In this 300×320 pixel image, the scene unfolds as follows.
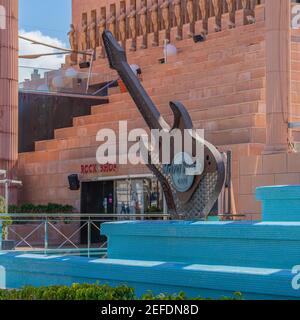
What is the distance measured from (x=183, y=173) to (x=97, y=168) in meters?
14.6

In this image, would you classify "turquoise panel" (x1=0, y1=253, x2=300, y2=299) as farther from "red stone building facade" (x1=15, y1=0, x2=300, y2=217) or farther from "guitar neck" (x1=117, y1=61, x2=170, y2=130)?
"red stone building facade" (x1=15, y1=0, x2=300, y2=217)

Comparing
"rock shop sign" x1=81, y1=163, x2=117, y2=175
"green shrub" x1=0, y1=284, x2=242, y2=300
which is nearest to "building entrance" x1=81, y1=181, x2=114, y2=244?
"rock shop sign" x1=81, y1=163, x2=117, y2=175

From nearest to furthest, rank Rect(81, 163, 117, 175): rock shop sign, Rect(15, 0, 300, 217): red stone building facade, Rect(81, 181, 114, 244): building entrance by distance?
Rect(15, 0, 300, 217): red stone building facade
Rect(81, 163, 117, 175): rock shop sign
Rect(81, 181, 114, 244): building entrance

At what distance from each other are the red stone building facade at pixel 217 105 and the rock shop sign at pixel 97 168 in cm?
4

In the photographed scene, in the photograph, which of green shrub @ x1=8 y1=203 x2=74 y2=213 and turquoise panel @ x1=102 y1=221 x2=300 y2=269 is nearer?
turquoise panel @ x1=102 y1=221 x2=300 y2=269

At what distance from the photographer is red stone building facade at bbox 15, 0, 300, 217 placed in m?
23.0

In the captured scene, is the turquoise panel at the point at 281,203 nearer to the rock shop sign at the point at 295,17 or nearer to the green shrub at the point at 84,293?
the green shrub at the point at 84,293

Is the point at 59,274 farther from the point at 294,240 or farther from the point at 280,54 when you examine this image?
the point at 280,54

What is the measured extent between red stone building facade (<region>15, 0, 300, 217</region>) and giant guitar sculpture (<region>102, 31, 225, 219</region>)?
638 cm

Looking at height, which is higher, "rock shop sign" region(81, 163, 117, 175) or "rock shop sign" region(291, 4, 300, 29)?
"rock shop sign" region(291, 4, 300, 29)

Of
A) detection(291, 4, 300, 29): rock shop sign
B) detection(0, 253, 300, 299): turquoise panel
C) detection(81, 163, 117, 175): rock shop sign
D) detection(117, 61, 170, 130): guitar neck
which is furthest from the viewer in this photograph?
detection(291, 4, 300, 29): rock shop sign

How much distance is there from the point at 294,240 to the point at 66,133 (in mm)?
23517
